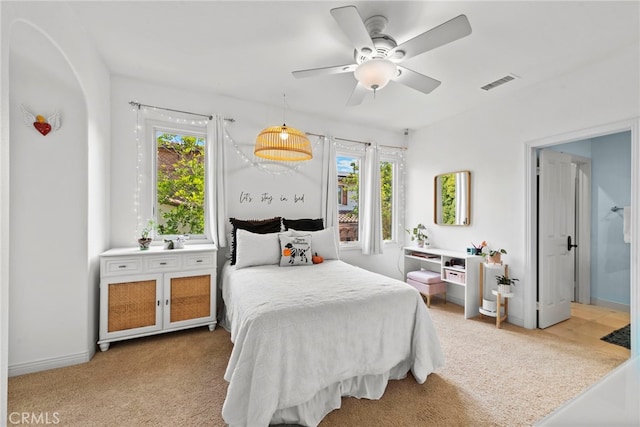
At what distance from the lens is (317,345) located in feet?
5.54

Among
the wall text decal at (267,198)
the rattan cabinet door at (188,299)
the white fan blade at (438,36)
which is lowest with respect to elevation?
the rattan cabinet door at (188,299)

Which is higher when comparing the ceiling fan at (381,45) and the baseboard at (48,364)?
the ceiling fan at (381,45)

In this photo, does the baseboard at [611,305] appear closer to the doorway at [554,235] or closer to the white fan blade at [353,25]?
the doorway at [554,235]

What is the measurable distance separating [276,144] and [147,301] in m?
1.99

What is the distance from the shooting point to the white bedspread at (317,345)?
1.52 meters

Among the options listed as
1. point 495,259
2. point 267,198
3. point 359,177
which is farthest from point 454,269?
point 267,198

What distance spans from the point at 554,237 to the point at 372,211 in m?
2.23

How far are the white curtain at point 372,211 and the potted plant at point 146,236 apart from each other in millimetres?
2842

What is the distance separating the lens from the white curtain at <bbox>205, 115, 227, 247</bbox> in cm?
323

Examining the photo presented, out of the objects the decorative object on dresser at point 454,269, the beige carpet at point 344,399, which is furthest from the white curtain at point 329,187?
the beige carpet at point 344,399

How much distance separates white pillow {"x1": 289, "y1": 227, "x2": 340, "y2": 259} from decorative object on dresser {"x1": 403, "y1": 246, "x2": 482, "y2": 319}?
149cm

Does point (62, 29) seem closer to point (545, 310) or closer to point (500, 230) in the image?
point (500, 230)

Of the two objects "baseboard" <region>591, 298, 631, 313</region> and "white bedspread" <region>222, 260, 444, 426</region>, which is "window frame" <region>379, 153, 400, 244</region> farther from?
"baseboard" <region>591, 298, 631, 313</region>

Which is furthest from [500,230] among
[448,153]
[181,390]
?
[181,390]
